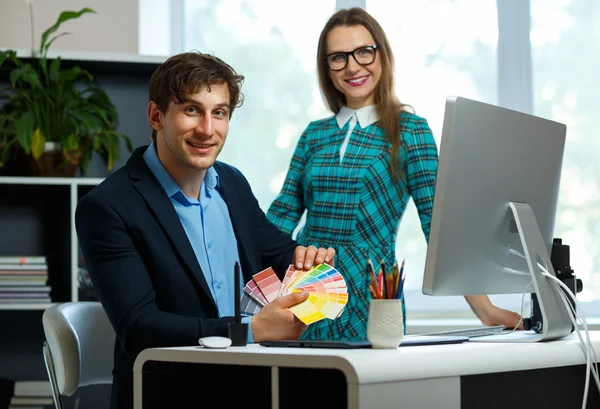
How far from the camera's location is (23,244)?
355 cm

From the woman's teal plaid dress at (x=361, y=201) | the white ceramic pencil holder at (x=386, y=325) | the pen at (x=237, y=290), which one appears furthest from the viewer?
the woman's teal plaid dress at (x=361, y=201)

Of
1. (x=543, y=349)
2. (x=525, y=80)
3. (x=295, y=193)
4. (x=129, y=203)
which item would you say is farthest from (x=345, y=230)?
(x=525, y=80)

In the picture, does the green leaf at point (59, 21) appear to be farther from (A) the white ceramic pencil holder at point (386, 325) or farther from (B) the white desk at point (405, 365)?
(A) the white ceramic pencil holder at point (386, 325)

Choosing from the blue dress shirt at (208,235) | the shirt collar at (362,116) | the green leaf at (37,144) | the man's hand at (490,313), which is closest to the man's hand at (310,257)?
the blue dress shirt at (208,235)

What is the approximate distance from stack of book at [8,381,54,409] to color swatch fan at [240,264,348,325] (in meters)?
1.63

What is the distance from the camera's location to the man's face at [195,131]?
76.8 inches

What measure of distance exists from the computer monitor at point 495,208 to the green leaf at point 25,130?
2126 millimetres

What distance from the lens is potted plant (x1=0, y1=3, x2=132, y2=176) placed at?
10.8ft

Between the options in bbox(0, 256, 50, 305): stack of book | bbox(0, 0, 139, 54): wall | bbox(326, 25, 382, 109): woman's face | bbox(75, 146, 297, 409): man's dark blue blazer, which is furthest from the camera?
bbox(0, 0, 139, 54): wall

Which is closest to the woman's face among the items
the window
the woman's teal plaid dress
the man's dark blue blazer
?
the woman's teal plaid dress

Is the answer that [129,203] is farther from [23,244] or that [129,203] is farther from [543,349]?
[23,244]

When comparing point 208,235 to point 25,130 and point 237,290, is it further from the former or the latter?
point 25,130

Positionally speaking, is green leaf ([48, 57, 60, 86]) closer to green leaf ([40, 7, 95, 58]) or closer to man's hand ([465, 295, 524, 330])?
green leaf ([40, 7, 95, 58])

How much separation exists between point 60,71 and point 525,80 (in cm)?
214
